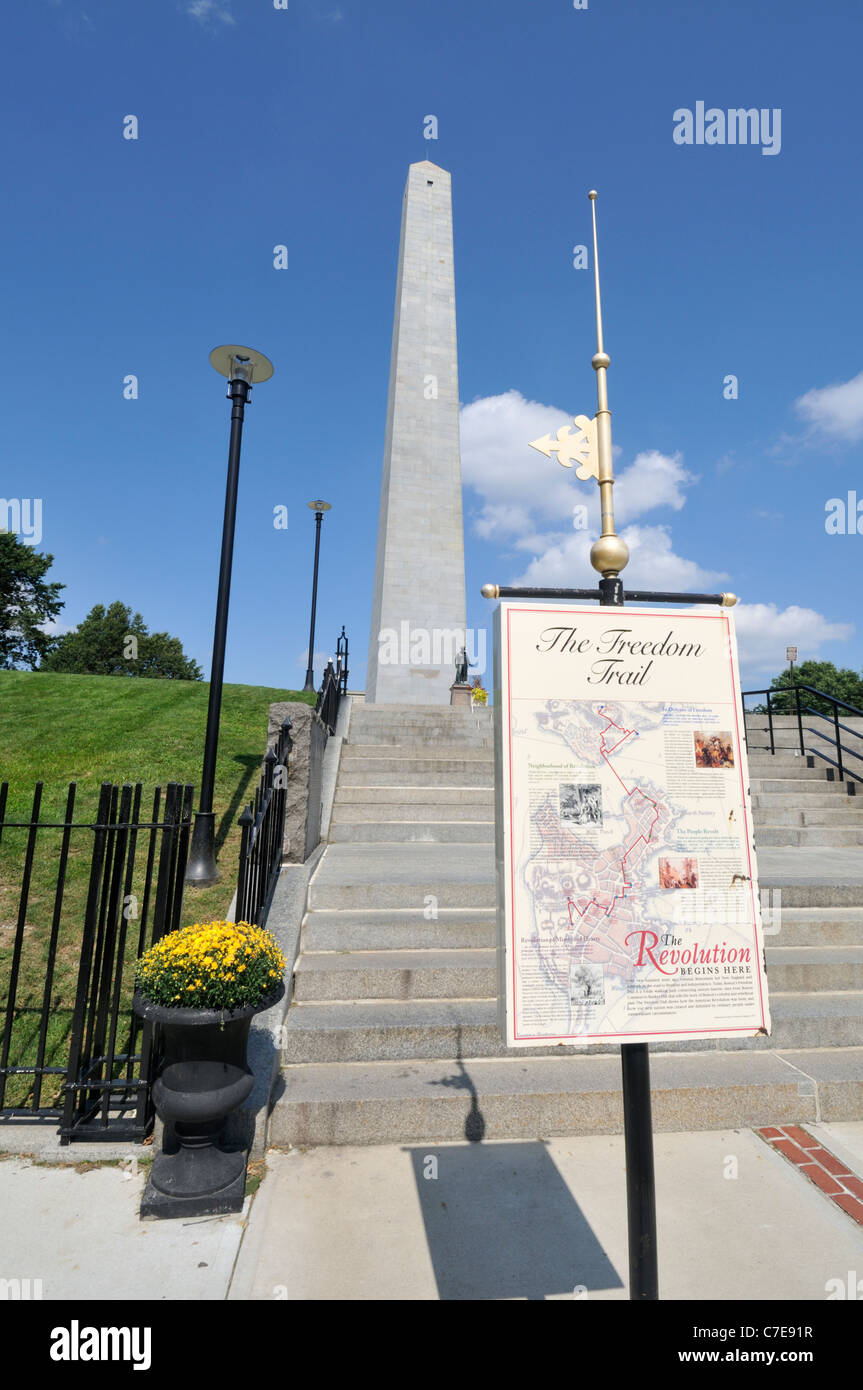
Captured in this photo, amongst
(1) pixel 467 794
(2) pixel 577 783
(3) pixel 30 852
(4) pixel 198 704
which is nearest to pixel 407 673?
(4) pixel 198 704

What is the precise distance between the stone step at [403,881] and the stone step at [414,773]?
6.73 ft

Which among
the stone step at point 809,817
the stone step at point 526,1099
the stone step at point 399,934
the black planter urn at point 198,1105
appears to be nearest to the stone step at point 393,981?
the stone step at point 399,934

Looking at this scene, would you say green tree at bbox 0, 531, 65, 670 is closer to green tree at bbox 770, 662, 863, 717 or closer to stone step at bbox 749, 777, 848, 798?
stone step at bbox 749, 777, 848, 798

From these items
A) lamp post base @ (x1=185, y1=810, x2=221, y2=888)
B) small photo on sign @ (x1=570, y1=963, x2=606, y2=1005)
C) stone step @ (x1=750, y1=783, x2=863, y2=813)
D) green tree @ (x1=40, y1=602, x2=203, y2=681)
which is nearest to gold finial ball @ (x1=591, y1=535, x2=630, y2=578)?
small photo on sign @ (x1=570, y1=963, x2=606, y2=1005)

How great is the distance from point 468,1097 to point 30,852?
287 cm

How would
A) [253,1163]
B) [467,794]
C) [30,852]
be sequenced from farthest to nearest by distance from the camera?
1. [467,794]
2. [30,852]
3. [253,1163]

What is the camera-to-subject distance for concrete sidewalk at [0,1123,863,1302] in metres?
2.80

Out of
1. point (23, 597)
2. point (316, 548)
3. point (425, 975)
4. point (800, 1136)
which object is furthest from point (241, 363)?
point (23, 597)

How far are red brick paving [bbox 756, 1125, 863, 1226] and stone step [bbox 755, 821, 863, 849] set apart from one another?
4857 millimetres

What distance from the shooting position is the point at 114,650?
66.7m

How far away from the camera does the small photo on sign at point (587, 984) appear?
2.33m

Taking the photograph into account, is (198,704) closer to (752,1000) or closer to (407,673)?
(407,673)

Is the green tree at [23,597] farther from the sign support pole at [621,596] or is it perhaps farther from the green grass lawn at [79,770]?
the sign support pole at [621,596]
